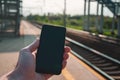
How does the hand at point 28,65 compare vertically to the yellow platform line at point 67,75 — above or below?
above

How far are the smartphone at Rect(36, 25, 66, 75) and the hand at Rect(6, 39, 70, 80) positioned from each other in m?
0.03

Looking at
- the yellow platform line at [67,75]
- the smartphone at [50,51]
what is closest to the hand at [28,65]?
the smartphone at [50,51]

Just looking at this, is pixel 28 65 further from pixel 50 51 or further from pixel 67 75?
A: pixel 67 75

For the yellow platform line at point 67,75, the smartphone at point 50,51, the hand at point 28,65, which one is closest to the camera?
the hand at point 28,65

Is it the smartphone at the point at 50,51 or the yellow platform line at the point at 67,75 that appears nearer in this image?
the smartphone at the point at 50,51

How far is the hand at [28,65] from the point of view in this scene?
5.82ft

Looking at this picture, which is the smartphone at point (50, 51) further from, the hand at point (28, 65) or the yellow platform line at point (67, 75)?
the yellow platform line at point (67, 75)

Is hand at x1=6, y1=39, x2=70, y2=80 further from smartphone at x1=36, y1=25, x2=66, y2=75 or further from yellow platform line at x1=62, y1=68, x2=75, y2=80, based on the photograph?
yellow platform line at x1=62, y1=68, x2=75, y2=80

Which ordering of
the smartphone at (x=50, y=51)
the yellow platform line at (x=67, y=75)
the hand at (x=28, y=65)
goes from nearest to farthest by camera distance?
the hand at (x=28, y=65) < the smartphone at (x=50, y=51) < the yellow platform line at (x=67, y=75)

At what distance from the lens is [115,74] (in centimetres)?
1272

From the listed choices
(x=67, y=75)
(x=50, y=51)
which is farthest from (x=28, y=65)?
(x=67, y=75)

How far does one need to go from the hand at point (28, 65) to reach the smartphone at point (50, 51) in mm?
31

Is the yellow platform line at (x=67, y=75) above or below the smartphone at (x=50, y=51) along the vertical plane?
below

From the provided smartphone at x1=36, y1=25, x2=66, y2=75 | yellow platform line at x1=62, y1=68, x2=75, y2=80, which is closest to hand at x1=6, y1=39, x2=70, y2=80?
smartphone at x1=36, y1=25, x2=66, y2=75
